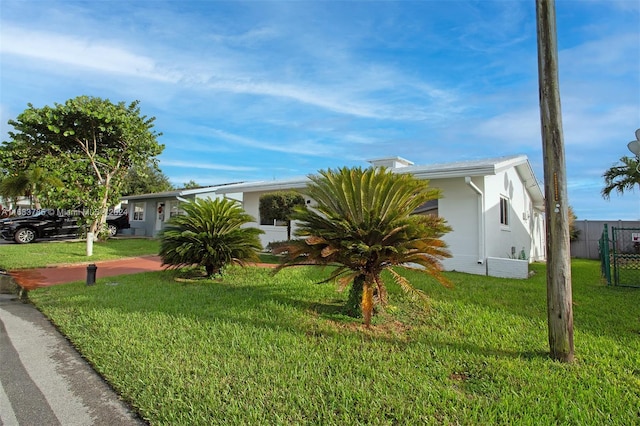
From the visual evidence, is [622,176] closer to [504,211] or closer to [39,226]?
[504,211]

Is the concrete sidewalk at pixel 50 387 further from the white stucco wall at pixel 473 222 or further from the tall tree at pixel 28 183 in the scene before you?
the tall tree at pixel 28 183

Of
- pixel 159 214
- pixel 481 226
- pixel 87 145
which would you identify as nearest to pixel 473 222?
pixel 481 226

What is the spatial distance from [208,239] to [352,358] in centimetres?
522

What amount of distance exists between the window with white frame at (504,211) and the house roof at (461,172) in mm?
1153

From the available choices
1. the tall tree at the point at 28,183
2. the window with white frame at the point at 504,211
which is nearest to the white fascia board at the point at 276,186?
the window with white frame at the point at 504,211

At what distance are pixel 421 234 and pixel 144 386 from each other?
358 cm

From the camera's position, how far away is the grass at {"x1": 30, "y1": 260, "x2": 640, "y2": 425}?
276 centimetres

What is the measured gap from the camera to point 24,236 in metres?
17.8

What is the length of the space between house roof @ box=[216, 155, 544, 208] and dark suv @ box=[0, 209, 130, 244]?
30.6ft

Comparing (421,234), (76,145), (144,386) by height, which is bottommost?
(144,386)

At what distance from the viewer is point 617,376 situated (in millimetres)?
3328

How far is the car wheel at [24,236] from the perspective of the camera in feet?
57.6

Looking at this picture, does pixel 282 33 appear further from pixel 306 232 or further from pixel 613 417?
pixel 613 417

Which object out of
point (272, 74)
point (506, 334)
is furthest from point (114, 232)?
point (506, 334)
